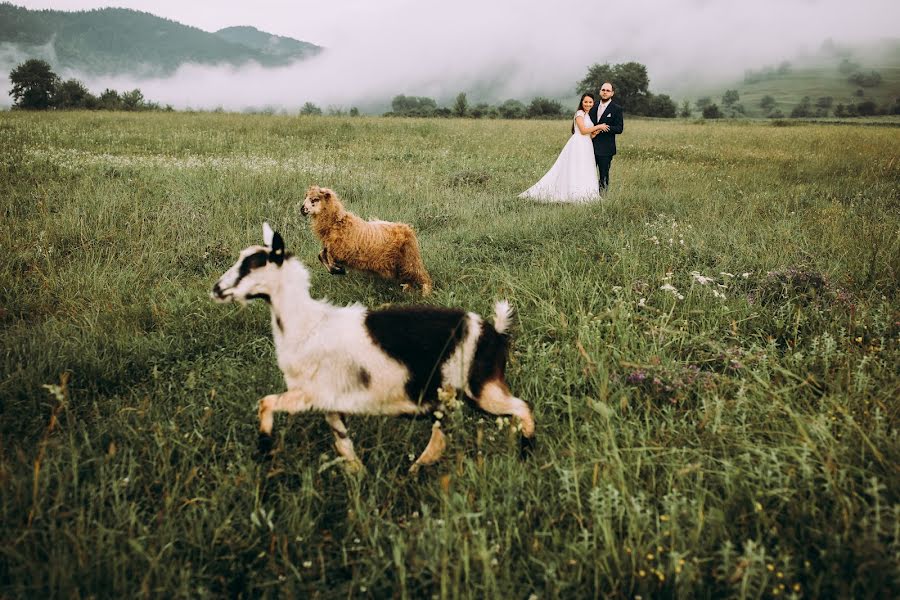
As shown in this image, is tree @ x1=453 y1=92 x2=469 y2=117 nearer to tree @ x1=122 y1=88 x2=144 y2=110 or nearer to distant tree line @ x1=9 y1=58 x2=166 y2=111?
tree @ x1=122 y1=88 x2=144 y2=110

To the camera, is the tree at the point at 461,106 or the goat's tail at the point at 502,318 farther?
the tree at the point at 461,106

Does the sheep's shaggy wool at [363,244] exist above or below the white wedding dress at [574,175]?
below

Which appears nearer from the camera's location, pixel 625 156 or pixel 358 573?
pixel 358 573

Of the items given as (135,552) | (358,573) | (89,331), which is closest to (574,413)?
(358,573)

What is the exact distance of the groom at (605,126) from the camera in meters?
9.66

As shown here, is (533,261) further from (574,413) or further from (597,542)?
(597,542)

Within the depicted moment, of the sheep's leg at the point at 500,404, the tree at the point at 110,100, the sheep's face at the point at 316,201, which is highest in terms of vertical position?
the tree at the point at 110,100

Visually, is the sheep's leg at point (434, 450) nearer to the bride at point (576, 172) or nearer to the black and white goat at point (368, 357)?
the black and white goat at point (368, 357)

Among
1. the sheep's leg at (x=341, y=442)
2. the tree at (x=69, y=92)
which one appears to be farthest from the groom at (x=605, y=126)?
the tree at (x=69, y=92)

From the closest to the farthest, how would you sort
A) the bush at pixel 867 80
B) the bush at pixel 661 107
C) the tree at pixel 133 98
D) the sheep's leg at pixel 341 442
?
the sheep's leg at pixel 341 442 < the tree at pixel 133 98 < the bush at pixel 661 107 < the bush at pixel 867 80

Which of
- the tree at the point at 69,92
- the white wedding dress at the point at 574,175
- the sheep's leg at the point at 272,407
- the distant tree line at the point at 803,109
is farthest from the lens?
the distant tree line at the point at 803,109

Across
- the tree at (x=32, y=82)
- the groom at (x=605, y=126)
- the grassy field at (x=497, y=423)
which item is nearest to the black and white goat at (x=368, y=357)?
the grassy field at (x=497, y=423)

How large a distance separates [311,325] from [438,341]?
77 centimetres

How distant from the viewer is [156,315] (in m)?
4.45
